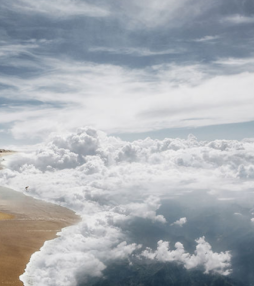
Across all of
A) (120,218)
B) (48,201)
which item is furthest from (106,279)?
(48,201)

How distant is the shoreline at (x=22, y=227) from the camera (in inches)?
1782

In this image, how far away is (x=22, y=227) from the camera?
6650 centimetres

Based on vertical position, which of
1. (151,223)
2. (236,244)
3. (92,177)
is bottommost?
(236,244)

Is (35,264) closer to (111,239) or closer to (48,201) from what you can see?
Answer: (111,239)

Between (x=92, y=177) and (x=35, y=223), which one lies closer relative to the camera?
(x=35, y=223)

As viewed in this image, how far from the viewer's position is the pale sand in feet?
148

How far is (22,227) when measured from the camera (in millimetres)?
66500

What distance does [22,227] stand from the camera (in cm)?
6650

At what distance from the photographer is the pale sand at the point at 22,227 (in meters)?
45.2

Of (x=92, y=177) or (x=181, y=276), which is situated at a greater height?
(x=92, y=177)

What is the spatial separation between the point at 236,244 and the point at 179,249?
112 feet

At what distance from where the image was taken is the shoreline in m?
45.3

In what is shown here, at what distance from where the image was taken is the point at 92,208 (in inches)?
3893

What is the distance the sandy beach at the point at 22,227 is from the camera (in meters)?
45.3
